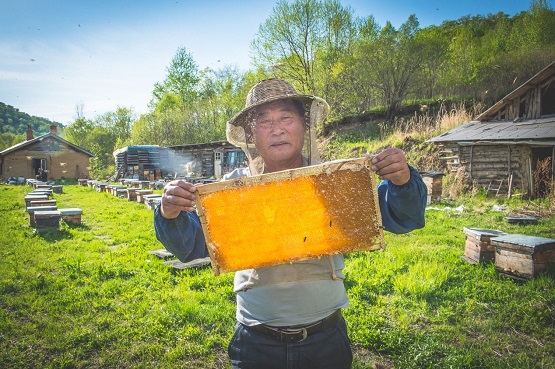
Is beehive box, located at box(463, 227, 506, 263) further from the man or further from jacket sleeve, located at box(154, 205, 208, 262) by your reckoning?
jacket sleeve, located at box(154, 205, 208, 262)

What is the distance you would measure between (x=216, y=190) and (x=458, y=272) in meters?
5.44

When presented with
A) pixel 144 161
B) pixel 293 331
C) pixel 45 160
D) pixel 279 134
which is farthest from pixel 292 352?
pixel 45 160

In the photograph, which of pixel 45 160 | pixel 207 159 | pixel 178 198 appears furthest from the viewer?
pixel 45 160

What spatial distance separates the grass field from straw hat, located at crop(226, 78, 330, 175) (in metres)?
2.39

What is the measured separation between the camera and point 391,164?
158 cm

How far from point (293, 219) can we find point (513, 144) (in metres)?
15.7

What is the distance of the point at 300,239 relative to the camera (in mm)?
1591

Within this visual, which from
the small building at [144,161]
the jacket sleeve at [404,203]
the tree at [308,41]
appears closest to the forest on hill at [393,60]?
the tree at [308,41]

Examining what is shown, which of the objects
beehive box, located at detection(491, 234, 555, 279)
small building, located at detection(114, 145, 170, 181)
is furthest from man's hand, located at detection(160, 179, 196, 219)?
small building, located at detection(114, 145, 170, 181)

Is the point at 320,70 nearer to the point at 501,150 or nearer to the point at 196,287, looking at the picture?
the point at 501,150

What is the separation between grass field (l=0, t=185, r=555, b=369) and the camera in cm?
330

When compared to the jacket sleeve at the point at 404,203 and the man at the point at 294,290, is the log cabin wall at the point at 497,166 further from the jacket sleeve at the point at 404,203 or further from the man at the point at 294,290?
the man at the point at 294,290

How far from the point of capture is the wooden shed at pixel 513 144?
12.7 meters

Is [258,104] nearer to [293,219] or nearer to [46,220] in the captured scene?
[293,219]
